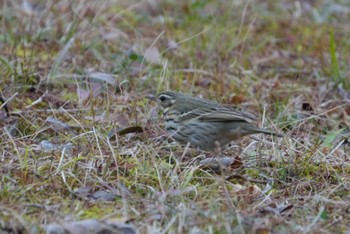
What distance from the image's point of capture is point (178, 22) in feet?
28.0

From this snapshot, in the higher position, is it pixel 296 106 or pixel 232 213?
pixel 232 213

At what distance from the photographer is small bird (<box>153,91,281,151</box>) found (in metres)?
5.25

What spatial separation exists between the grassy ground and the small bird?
0.10 metres

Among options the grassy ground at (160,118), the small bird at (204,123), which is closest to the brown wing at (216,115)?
the small bird at (204,123)

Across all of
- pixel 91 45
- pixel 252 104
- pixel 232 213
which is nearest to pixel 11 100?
pixel 91 45

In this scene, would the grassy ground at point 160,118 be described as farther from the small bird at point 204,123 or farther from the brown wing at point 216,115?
the brown wing at point 216,115

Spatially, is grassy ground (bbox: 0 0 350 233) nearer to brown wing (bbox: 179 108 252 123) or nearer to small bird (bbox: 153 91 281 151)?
small bird (bbox: 153 91 281 151)

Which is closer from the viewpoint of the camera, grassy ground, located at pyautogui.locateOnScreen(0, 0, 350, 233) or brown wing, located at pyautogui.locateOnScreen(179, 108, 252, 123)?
grassy ground, located at pyautogui.locateOnScreen(0, 0, 350, 233)

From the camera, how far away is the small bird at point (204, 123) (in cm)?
525

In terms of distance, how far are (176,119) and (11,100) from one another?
1241 mm

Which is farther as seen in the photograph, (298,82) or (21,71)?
(298,82)

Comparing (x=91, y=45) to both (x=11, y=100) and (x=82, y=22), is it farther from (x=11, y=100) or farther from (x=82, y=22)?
(x=11, y=100)

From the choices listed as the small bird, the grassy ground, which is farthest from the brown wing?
the grassy ground

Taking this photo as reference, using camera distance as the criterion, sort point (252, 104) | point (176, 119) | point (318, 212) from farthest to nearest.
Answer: point (252, 104) < point (176, 119) < point (318, 212)
